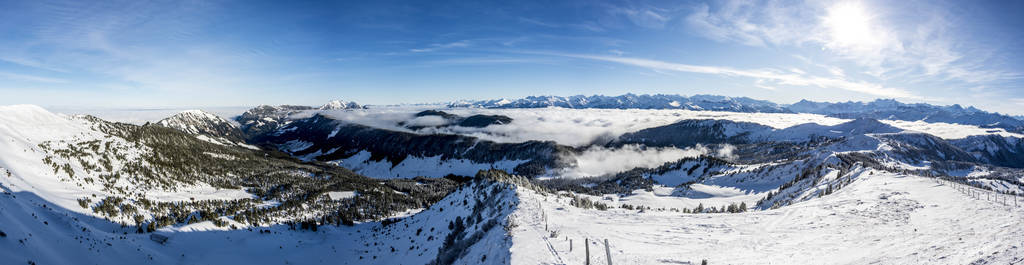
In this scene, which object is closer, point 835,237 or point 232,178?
point 835,237

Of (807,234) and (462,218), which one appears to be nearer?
(807,234)

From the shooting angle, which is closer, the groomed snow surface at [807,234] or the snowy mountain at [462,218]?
the groomed snow surface at [807,234]

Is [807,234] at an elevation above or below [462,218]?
above

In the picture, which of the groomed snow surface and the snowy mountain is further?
the snowy mountain

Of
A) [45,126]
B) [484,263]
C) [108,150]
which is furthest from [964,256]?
[45,126]

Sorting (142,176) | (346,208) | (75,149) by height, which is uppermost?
(75,149)

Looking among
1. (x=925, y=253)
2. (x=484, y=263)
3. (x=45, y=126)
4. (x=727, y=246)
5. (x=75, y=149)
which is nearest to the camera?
(x=925, y=253)

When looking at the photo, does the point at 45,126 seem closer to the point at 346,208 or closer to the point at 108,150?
the point at 108,150

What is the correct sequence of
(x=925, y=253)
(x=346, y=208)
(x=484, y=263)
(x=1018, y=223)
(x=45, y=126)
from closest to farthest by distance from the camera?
1. (x=925, y=253)
2. (x=1018, y=223)
3. (x=484, y=263)
4. (x=45, y=126)
5. (x=346, y=208)
